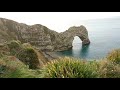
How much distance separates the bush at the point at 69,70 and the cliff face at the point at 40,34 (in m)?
15.8

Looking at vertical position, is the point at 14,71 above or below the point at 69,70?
below

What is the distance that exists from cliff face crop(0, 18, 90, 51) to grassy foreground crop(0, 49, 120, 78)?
49.3ft

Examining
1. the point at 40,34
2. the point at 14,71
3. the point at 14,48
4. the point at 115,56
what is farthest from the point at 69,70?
the point at 40,34

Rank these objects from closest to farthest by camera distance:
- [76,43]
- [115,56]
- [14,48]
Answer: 1. [115,56]
2. [14,48]
3. [76,43]

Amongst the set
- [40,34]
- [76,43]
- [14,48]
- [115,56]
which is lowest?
[76,43]

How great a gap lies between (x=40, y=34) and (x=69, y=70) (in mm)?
19644

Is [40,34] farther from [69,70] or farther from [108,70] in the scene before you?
[69,70]

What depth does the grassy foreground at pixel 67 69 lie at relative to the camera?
30.5 feet

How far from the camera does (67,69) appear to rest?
9445mm

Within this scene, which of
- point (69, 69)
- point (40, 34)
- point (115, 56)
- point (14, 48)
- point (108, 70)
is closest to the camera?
point (69, 69)

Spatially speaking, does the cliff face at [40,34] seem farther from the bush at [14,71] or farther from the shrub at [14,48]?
the bush at [14,71]
